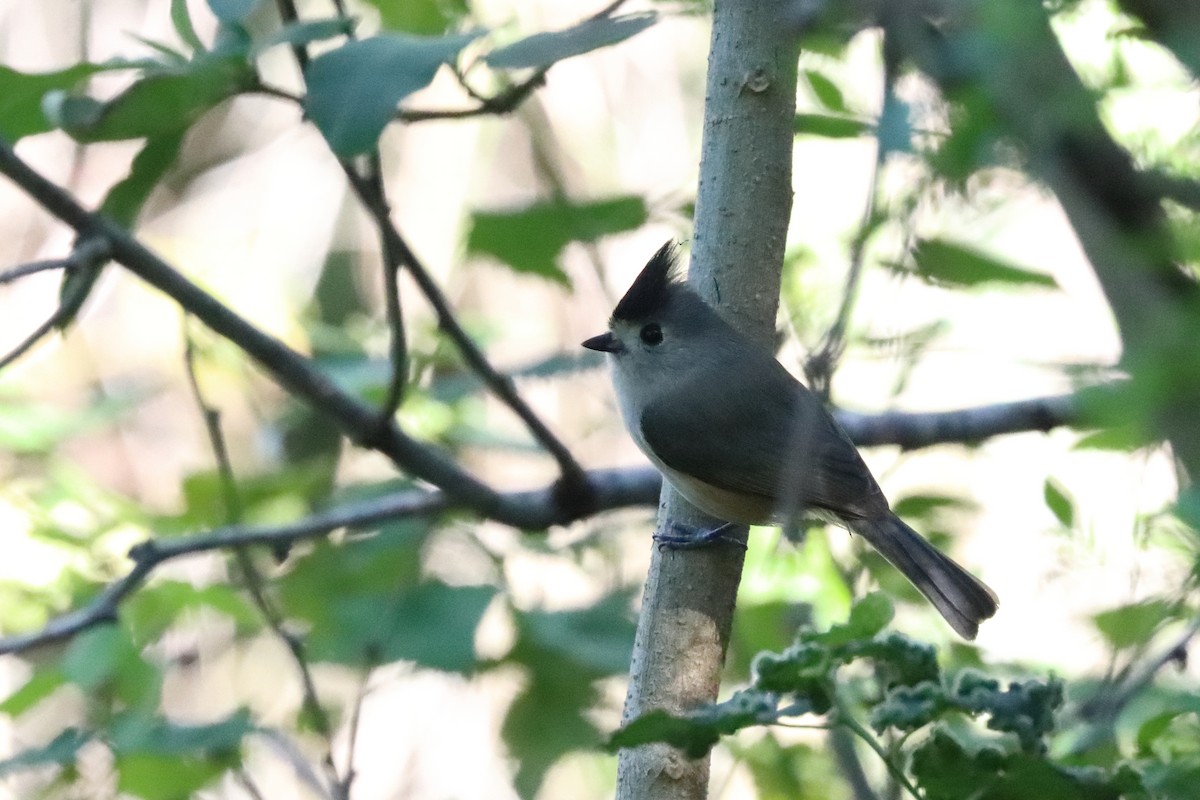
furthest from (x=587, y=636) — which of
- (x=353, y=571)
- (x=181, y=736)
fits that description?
(x=181, y=736)

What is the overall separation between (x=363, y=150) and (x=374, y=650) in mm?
1023

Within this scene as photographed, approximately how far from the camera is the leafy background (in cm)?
101

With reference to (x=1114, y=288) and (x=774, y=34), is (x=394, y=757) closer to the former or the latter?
(x=774, y=34)

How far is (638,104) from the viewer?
3.61 m

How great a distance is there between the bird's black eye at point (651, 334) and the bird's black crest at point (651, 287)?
0.02m

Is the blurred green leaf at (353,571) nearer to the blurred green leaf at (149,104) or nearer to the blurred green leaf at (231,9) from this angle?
the blurred green leaf at (149,104)

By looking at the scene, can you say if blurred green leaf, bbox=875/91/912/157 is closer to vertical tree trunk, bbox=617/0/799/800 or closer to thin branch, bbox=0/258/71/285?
vertical tree trunk, bbox=617/0/799/800

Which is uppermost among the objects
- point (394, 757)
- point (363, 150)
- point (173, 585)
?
point (363, 150)

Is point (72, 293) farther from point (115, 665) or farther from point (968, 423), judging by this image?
point (968, 423)

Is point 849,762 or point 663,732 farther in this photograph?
point 849,762

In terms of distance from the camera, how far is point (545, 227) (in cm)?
187

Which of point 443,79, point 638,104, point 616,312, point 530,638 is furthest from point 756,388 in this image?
point 443,79

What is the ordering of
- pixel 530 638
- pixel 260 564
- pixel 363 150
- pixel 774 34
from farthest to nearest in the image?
pixel 260 564
pixel 530 638
pixel 774 34
pixel 363 150

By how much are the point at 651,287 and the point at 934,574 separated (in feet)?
2.17
